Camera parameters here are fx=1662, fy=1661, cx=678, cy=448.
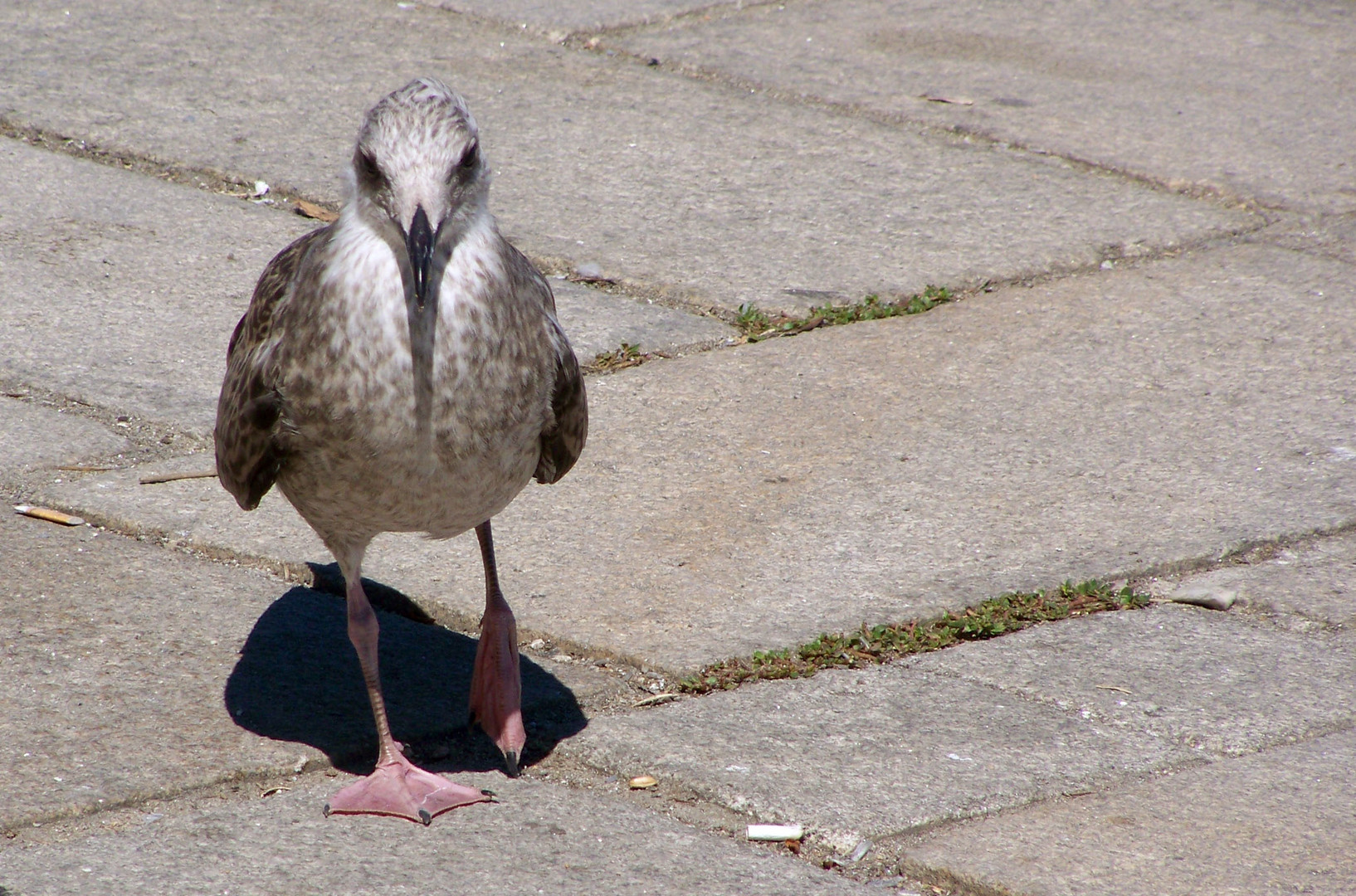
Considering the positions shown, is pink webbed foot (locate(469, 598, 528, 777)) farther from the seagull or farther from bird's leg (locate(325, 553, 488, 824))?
bird's leg (locate(325, 553, 488, 824))

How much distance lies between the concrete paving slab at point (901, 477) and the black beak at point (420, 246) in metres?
1.26

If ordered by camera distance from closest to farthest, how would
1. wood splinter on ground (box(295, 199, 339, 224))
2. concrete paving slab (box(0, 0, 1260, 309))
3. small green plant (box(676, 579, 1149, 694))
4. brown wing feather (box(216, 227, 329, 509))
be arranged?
brown wing feather (box(216, 227, 329, 509)) < small green plant (box(676, 579, 1149, 694)) < concrete paving slab (box(0, 0, 1260, 309)) < wood splinter on ground (box(295, 199, 339, 224))

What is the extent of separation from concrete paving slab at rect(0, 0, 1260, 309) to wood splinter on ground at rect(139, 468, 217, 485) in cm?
201

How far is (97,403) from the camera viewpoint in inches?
208

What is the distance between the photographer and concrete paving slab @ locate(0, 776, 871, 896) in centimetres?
326

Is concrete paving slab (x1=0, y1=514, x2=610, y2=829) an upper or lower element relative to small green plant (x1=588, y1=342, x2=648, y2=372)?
lower

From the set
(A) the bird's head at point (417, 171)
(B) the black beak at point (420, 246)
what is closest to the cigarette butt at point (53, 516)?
→ (A) the bird's head at point (417, 171)

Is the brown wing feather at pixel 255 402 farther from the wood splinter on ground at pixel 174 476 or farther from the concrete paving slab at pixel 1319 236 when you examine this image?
the concrete paving slab at pixel 1319 236

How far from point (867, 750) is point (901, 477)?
58.2 inches

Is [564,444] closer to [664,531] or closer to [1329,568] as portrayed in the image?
[664,531]

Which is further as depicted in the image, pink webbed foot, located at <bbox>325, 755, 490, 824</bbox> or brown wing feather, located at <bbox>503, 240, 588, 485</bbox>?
brown wing feather, located at <bbox>503, 240, 588, 485</bbox>

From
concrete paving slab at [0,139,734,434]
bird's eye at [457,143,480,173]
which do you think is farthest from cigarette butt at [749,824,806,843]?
concrete paving slab at [0,139,734,434]

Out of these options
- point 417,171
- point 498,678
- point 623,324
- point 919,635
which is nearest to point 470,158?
point 417,171

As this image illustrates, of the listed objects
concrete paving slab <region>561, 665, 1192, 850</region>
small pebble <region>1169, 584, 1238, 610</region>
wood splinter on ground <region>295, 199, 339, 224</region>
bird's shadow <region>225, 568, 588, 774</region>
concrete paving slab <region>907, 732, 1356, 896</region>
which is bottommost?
bird's shadow <region>225, 568, 588, 774</region>
